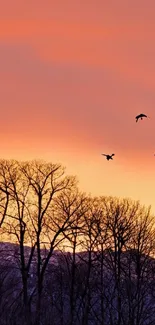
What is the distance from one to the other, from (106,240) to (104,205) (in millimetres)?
5686

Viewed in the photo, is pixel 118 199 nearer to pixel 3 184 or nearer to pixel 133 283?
pixel 133 283

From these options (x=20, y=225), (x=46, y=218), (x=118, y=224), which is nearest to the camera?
(x=20, y=225)

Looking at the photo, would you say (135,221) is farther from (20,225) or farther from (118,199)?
(20,225)

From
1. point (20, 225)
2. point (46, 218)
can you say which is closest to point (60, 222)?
point (46, 218)

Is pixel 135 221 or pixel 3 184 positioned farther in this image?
pixel 135 221

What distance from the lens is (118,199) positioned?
85.4m

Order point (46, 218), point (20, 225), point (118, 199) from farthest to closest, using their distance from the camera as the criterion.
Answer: point (118, 199) → point (46, 218) → point (20, 225)

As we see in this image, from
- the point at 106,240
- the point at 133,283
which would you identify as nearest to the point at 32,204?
the point at 106,240

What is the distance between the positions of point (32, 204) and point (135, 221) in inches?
708

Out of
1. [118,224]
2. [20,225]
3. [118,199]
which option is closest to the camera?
[20,225]

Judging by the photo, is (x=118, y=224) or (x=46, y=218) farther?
(x=118, y=224)

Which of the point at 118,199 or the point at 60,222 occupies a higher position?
the point at 118,199

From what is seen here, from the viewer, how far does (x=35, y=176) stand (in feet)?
227

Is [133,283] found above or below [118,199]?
below
